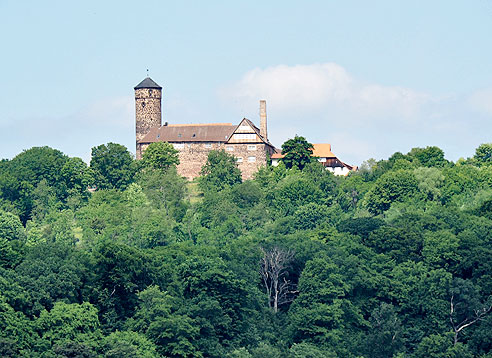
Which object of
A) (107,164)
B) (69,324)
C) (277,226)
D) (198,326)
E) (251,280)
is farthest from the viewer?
(107,164)

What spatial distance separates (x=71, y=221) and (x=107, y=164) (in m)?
9.85

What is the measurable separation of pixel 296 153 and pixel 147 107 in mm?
16798

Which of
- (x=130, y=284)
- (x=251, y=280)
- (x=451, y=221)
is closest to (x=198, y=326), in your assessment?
(x=130, y=284)

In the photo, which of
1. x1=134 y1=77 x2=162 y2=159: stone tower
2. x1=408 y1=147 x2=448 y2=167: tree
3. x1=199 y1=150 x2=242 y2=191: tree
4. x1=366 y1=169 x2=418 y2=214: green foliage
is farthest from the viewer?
x1=134 y1=77 x2=162 y2=159: stone tower

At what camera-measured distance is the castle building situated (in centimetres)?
11525

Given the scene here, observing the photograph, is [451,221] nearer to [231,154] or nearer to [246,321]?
[246,321]

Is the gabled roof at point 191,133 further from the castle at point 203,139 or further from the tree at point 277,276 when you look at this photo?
the tree at point 277,276

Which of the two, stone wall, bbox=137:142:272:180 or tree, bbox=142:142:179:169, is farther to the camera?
stone wall, bbox=137:142:272:180

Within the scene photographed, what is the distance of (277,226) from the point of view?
9850 centimetres

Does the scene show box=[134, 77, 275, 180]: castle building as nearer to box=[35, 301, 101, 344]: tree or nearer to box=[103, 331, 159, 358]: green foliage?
box=[103, 331, 159, 358]: green foliage

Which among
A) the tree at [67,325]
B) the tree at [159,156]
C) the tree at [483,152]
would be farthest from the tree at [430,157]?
the tree at [67,325]

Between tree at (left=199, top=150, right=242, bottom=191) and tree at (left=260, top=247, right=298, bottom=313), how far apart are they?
35912mm

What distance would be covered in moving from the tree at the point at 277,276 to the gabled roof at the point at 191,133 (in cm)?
4383

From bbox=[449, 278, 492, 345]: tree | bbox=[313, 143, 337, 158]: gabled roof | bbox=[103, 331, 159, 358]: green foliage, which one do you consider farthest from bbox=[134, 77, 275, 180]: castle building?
bbox=[103, 331, 159, 358]: green foliage
